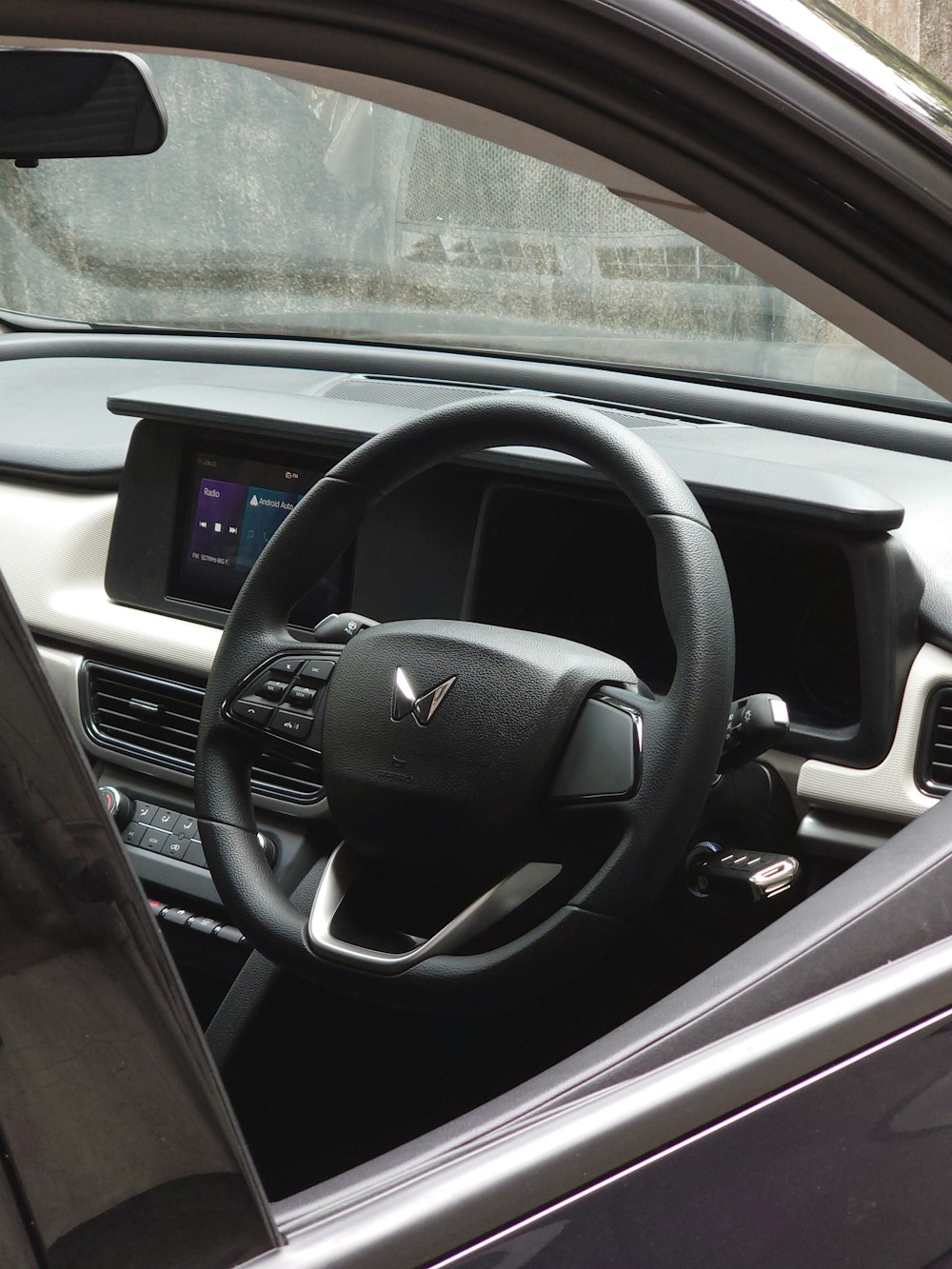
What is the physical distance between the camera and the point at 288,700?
148cm

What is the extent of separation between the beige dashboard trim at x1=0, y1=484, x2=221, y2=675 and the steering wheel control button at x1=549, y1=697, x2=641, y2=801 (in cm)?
112

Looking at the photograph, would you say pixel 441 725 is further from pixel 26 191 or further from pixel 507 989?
pixel 26 191

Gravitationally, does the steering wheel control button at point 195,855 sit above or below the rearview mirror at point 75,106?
below

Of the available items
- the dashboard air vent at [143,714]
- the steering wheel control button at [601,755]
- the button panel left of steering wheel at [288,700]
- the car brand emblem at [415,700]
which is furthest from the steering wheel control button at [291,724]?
the dashboard air vent at [143,714]

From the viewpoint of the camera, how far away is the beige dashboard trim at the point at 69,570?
2.27m

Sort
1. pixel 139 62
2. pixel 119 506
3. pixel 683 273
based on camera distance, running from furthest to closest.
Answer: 1. pixel 683 273
2. pixel 119 506
3. pixel 139 62

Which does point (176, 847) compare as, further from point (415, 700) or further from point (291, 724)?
point (415, 700)

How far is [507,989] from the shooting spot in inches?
48.4

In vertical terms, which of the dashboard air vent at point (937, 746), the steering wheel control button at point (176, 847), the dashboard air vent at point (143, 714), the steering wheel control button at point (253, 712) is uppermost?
the dashboard air vent at point (937, 746)

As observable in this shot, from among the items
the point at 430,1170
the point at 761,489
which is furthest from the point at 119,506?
the point at 430,1170

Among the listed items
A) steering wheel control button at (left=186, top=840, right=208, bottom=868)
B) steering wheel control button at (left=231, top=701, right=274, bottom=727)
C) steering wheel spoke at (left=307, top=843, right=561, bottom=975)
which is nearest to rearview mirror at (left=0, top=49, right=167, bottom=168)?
steering wheel control button at (left=231, top=701, right=274, bottom=727)

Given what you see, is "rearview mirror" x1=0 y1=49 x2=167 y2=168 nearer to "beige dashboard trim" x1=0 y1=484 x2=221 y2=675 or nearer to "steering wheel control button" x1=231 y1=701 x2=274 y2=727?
"steering wheel control button" x1=231 y1=701 x2=274 y2=727

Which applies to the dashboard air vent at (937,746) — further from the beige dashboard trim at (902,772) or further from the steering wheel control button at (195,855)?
the steering wheel control button at (195,855)

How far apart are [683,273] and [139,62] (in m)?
2.16
